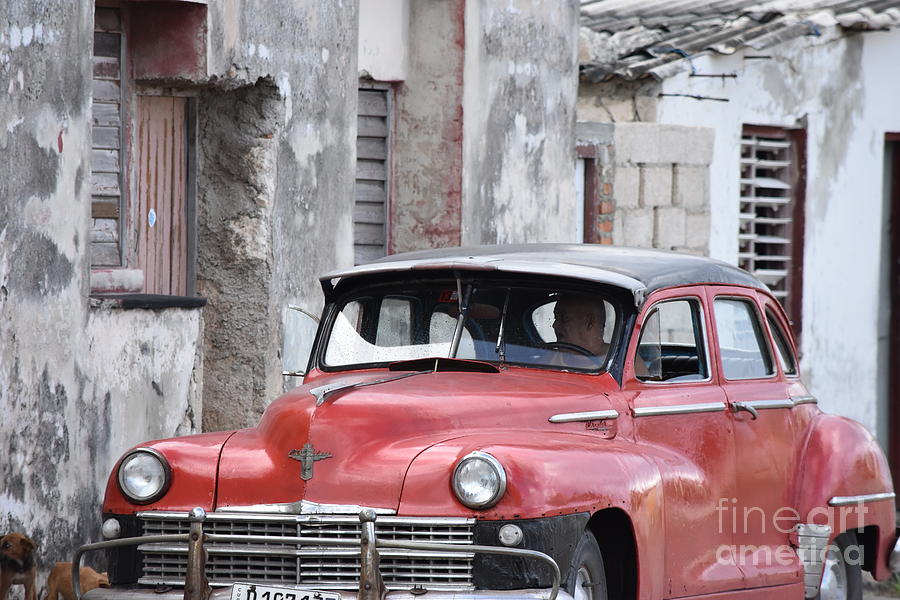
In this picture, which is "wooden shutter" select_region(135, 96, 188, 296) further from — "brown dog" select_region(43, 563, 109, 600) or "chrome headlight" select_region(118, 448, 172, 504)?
"chrome headlight" select_region(118, 448, 172, 504)

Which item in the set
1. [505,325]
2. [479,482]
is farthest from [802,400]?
[479,482]

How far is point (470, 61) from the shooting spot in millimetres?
10383

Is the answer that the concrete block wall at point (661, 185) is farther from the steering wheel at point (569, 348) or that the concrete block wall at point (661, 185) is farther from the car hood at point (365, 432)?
the car hood at point (365, 432)

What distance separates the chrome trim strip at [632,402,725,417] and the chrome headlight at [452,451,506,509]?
103 centimetres

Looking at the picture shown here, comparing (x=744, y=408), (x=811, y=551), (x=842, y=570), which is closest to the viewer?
(x=744, y=408)

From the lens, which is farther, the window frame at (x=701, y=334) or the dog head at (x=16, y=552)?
the dog head at (x=16, y=552)

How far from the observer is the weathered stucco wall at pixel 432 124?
33.9ft

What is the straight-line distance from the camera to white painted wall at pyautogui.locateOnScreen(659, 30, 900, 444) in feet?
40.0

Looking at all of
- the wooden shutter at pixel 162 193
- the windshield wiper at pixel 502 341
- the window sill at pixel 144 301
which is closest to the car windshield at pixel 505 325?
the windshield wiper at pixel 502 341

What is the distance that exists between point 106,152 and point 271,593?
349 cm

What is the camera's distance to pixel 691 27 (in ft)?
41.4

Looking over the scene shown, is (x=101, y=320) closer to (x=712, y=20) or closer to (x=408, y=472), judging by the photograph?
→ (x=408, y=472)

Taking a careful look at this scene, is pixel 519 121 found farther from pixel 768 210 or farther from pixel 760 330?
pixel 760 330

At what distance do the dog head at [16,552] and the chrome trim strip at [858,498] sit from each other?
10.7 ft
